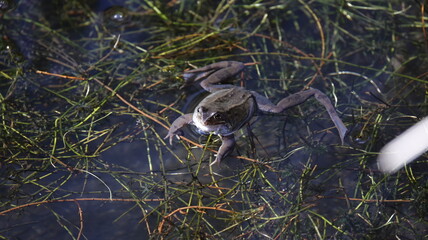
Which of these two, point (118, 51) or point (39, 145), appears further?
point (118, 51)

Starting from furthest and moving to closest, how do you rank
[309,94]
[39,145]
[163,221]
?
[309,94], [39,145], [163,221]

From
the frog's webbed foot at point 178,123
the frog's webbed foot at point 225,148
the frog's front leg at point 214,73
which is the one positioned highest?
the frog's front leg at point 214,73

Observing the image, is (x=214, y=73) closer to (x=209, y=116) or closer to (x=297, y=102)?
(x=209, y=116)

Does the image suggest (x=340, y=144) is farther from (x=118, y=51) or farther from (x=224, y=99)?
(x=118, y=51)

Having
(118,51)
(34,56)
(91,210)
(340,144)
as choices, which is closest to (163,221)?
(91,210)

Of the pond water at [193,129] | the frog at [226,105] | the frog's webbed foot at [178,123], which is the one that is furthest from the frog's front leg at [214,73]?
the frog's webbed foot at [178,123]

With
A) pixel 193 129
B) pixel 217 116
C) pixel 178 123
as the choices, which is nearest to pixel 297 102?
pixel 217 116

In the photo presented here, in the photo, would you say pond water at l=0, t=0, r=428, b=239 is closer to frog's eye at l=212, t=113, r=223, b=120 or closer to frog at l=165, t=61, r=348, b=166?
frog at l=165, t=61, r=348, b=166

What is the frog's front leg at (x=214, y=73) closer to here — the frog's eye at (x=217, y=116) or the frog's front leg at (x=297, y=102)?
the frog's front leg at (x=297, y=102)
